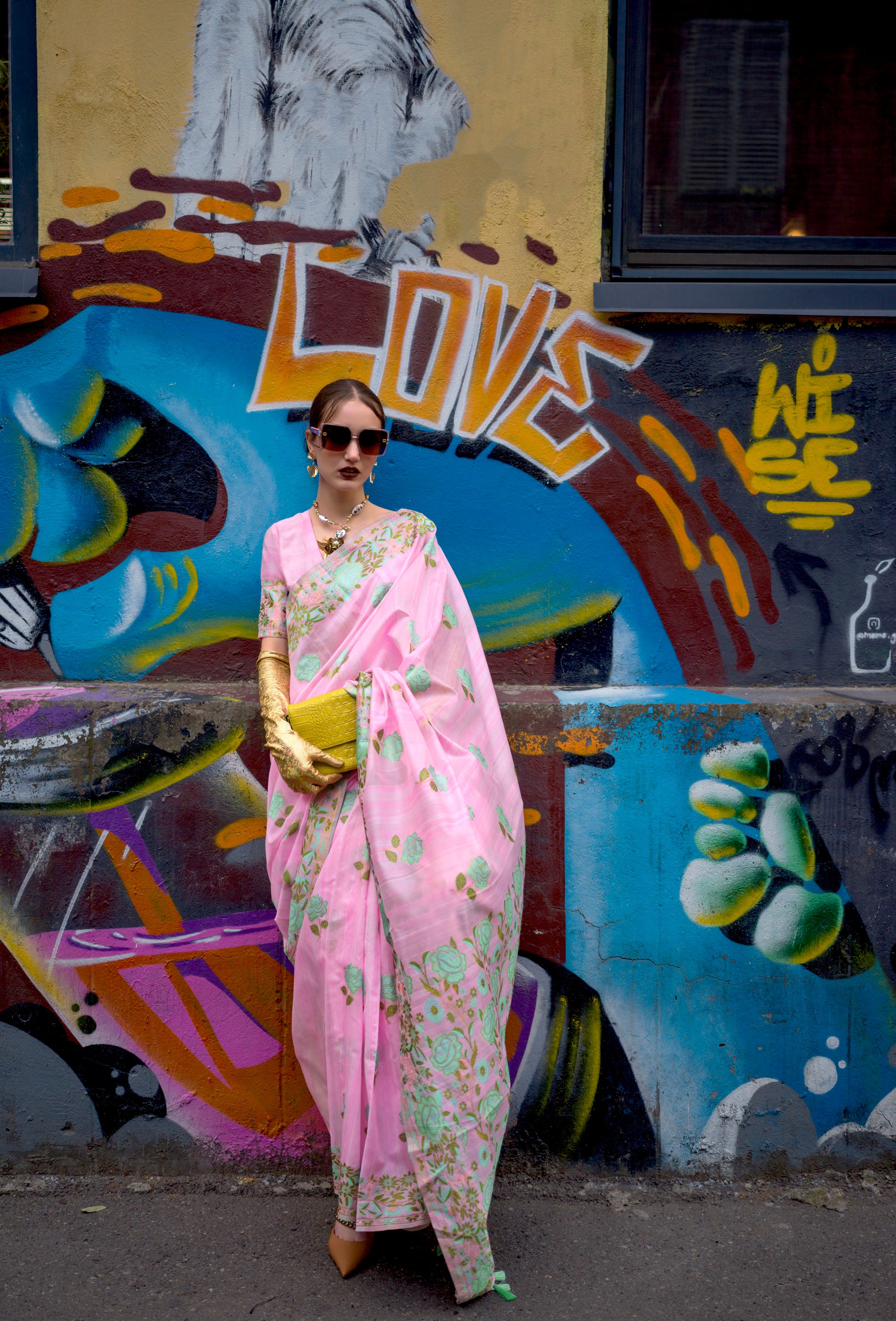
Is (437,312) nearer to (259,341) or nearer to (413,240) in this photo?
(413,240)

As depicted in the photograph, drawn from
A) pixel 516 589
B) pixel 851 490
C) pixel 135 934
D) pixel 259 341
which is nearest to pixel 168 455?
pixel 259 341

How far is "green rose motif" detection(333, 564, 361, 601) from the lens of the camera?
99.0 inches

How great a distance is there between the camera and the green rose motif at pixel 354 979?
2344 mm

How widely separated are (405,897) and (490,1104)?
54 centimetres

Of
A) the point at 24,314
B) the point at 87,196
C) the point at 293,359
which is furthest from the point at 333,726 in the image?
the point at 87,196

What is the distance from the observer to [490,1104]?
7.72 ft

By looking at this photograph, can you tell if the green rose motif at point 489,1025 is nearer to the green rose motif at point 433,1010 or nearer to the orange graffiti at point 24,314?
the green rose motif at point 433,1010

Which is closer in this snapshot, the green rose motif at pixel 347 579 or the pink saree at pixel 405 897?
the pink saree at pixel 405 897

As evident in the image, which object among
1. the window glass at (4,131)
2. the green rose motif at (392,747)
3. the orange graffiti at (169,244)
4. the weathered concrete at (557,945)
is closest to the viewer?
the green rose motif at (392,747)

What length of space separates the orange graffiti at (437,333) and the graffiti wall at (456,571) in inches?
0.5

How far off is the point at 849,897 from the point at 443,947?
1.28m

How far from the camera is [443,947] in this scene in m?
2.30

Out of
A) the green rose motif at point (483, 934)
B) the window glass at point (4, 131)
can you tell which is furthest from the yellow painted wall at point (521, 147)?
the green rose motif at point (483, 934)

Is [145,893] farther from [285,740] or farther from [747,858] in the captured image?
[747,858]
